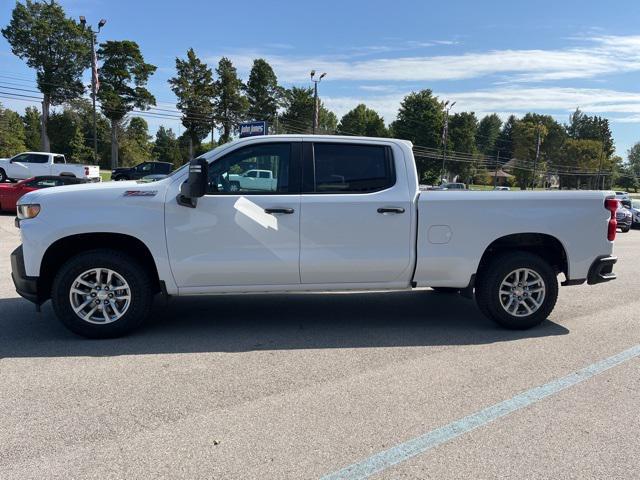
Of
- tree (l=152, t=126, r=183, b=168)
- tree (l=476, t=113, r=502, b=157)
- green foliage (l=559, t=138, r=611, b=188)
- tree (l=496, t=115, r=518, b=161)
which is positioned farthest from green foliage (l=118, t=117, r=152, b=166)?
tree (l=496, t=115, r=518, b=161)

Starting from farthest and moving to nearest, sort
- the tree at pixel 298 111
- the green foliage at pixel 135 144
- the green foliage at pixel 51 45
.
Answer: the tree at pixel 298 111 → the green foliage at pixel 135 144 → the green foliage at pixel 51 45

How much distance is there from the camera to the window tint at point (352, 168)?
5.18 m

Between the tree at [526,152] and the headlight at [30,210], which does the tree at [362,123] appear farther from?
the headlight at [30,210]

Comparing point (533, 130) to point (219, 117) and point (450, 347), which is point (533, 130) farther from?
point (450, 347)

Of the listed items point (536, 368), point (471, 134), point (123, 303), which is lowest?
point (536, 368)

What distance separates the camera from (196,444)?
3137 mm

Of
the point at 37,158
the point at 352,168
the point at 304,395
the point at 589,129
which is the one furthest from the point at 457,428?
the point at 589,129

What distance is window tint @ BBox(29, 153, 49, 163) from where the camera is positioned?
28516 millimetres

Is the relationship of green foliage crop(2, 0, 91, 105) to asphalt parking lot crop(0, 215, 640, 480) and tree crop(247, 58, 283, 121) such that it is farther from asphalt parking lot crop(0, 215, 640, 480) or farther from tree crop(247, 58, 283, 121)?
asphalt parking lot crop(0, 215, 640, 480)

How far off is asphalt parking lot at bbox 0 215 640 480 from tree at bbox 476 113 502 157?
138888mm

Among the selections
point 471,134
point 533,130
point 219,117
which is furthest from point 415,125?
point 533,130

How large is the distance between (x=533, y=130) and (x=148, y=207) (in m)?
123

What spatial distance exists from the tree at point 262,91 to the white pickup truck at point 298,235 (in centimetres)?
6540

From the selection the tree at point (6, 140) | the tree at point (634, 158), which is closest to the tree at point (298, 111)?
the tree at point (6, 140)
